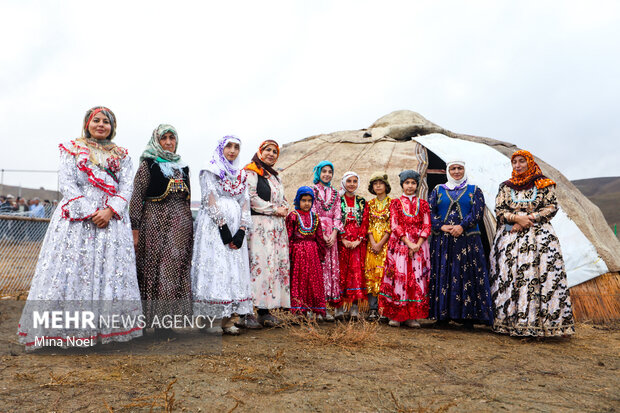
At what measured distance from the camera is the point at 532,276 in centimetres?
363

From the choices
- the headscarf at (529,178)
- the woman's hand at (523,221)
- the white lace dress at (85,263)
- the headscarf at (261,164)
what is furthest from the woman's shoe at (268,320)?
the headscarf at (529,178)

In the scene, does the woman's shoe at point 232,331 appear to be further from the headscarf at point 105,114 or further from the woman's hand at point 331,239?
the headscarf at point 105,114

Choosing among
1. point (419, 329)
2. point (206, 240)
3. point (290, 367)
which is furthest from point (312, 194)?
point (290, 367)

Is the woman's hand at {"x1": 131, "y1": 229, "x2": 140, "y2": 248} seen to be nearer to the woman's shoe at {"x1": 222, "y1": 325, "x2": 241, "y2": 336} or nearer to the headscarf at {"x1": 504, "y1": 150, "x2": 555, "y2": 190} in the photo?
the woman's shoe at {"x1": 222, "y1": 325, "x2": 241, "y2": 336}

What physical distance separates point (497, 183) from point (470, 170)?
34 cm

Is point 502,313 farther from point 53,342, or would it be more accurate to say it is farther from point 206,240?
point 53,342

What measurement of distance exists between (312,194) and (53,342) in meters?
2.30

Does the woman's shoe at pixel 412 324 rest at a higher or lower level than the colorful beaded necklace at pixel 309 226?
lower

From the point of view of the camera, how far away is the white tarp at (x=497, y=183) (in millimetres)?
4766

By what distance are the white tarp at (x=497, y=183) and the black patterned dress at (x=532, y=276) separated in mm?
1178

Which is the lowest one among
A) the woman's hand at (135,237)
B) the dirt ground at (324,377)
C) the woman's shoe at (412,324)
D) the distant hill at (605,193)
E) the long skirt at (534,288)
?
the dirt ground at (324,377)

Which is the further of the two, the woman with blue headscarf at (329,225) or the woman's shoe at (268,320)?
the woman with blue headscarf at (329,225)

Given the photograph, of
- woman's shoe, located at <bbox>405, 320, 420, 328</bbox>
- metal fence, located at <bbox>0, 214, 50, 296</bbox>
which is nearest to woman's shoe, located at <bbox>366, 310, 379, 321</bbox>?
woman's shoe, located at <bbox>405, 320, 420, 328</bbox>

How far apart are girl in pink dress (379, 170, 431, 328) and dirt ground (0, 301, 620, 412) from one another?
1.87 ft
